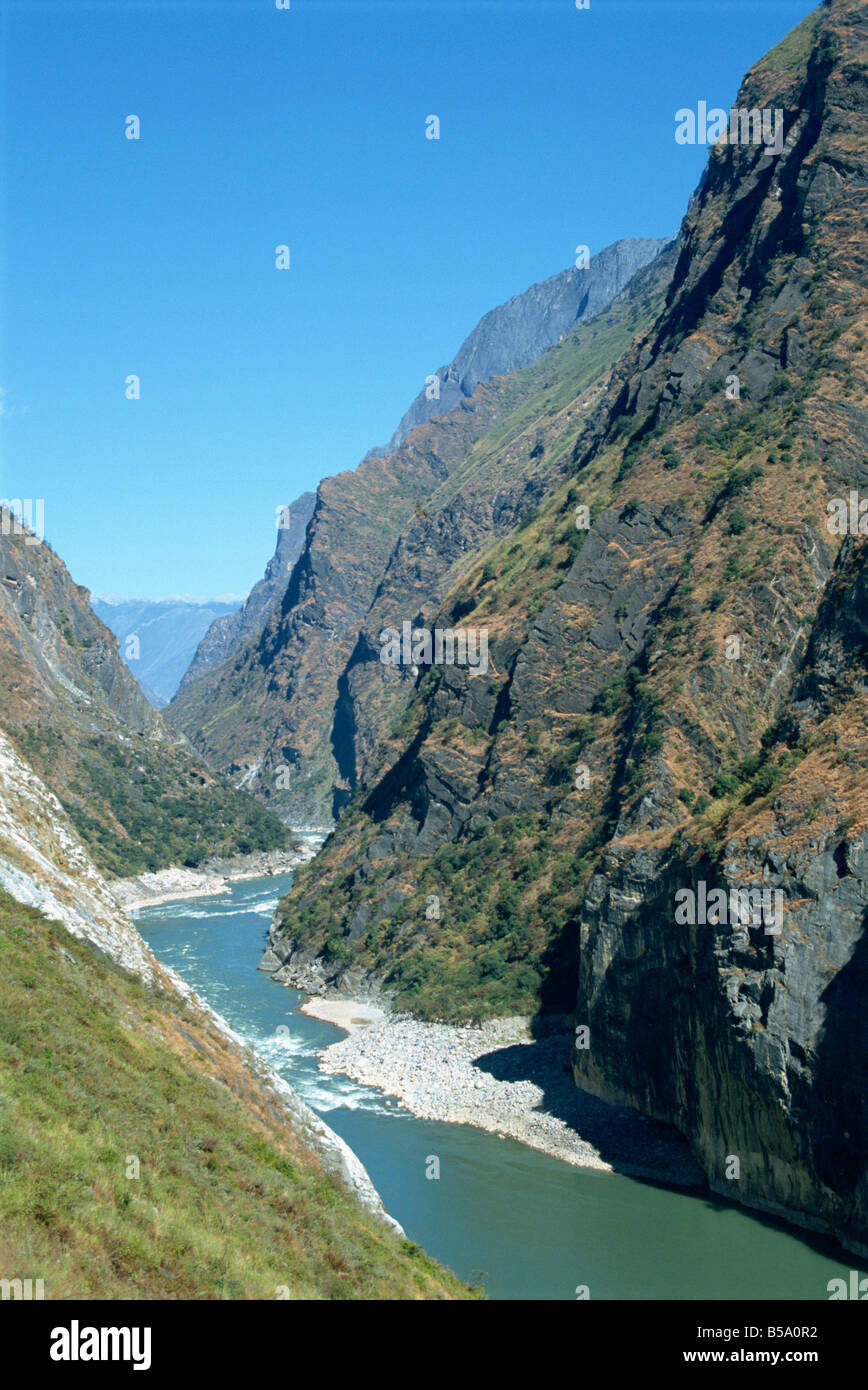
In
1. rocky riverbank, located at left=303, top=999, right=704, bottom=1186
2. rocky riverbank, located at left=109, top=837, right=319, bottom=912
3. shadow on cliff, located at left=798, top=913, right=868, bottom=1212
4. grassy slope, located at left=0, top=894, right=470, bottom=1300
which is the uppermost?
grassy slope, located at left=0, top=894, right=470, bottom=1300

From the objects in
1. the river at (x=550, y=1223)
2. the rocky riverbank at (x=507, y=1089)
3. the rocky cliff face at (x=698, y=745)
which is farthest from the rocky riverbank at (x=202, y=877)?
the river at (x=550, y=1223)

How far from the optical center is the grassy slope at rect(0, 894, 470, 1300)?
522 inches

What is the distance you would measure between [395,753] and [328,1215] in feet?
258

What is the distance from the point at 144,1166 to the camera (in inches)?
658

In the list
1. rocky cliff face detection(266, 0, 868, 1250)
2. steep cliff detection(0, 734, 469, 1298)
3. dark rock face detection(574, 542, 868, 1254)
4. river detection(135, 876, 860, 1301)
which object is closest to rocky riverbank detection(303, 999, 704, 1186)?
river detection(135, 876, 860, 1301)

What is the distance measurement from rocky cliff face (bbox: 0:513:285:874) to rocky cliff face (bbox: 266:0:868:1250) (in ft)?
142

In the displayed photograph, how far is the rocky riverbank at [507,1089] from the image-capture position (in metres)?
44.2

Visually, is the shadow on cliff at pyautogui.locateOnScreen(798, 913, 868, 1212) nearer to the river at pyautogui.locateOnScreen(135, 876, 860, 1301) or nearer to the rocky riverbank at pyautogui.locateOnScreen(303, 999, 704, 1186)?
the river at pyautogui.locateOnScreen(135, 876, 860, 1301)

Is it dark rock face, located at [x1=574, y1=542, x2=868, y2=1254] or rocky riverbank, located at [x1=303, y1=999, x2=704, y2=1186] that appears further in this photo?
rocky riverbank, located at [x1=303, y1=999, x2=704, y2=1186]

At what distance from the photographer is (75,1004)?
21250mm

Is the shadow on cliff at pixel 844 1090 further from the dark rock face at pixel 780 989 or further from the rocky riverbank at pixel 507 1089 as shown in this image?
the rocky riverbank at pixel 507 1089

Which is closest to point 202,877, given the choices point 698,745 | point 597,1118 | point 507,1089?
point 507,1089

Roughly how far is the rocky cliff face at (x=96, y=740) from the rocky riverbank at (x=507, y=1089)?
69.5 m
